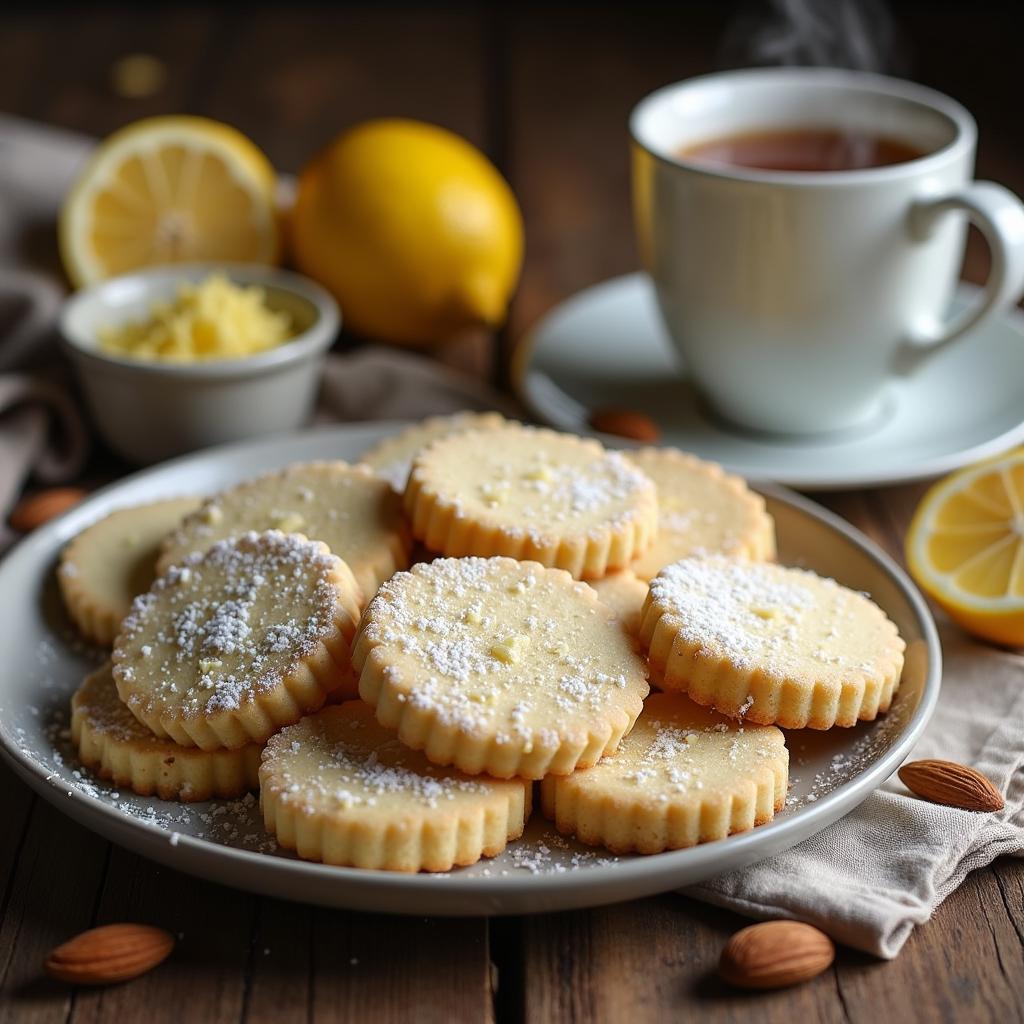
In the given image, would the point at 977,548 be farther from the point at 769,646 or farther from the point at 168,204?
the point at 168,204

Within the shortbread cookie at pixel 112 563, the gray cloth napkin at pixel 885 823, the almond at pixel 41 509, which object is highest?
the shortbread cookie at pixel 112 563

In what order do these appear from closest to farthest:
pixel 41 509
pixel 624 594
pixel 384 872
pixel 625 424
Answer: pixel 384 872 → pixel 624 594 → pixel 41 509 → pixel 625 424

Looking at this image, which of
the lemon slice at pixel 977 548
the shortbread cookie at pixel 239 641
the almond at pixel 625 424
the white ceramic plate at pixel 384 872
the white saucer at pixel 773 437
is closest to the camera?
the white ceramic plate at pixel 384 872

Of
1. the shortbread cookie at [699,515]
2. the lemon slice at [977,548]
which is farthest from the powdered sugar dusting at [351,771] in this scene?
the lemon slice at [977,548]

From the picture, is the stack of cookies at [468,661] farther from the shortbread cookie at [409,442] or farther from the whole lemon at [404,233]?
the whole lemon at [404,233]

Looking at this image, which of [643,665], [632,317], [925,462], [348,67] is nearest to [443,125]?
[348,67]

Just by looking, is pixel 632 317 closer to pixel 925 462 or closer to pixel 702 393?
pixel 702 393

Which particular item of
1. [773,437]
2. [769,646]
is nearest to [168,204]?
[773,437]
